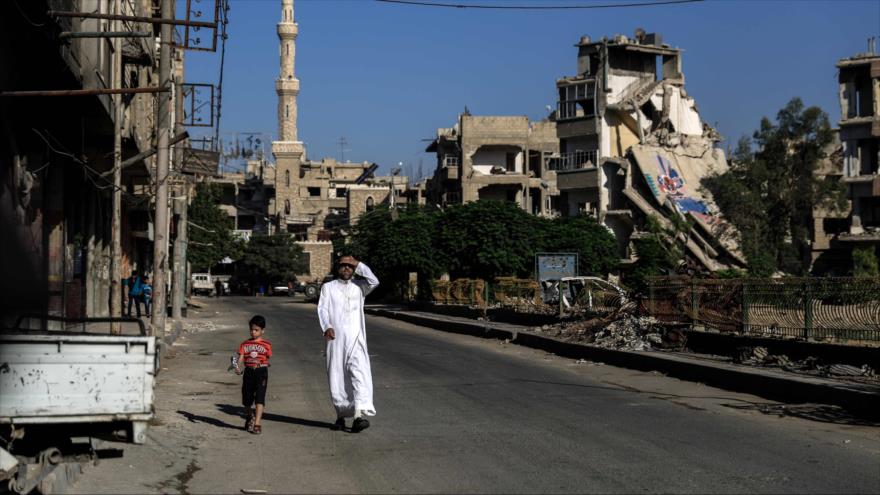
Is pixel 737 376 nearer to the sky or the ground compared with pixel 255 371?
nearer to the ground

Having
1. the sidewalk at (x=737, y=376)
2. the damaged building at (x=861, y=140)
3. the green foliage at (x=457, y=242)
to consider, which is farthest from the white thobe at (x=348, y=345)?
the damaged building at (x=861, y=140)

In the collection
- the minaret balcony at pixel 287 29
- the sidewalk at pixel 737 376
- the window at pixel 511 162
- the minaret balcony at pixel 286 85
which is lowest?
the sidewalk at pixel 737 376

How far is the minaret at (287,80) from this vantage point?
415 feet

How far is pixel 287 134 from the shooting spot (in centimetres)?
12750

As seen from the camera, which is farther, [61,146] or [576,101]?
[576,101]

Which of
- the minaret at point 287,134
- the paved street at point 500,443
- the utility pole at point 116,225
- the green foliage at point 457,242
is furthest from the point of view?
the minaret at point 287,134

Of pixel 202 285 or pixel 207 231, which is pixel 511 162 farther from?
pixel 207 231

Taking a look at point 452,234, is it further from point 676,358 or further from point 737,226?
point 676,358

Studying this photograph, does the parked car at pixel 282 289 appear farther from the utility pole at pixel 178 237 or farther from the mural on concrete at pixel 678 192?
the utility pole at pixel 178 237

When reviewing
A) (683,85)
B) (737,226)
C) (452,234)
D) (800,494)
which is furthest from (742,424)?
(683,85)

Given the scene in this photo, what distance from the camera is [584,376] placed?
18.0 meters

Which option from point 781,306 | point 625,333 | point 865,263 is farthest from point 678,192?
point 781,306

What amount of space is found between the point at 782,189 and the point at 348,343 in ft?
200

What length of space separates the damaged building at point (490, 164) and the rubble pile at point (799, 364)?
6768 cm
